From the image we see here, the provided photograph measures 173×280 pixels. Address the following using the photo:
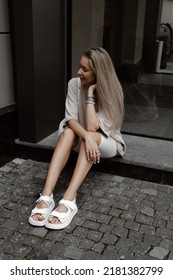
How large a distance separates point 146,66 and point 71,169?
1.57 metres

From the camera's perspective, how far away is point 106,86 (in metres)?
3.10

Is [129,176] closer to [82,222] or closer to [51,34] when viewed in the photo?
[82,222]

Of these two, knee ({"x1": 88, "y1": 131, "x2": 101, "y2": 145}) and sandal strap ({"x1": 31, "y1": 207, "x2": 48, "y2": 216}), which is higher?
knee ({"x1": 88, "y1": 131, "x2": 101, "y2": 145})

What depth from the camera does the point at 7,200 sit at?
313cm

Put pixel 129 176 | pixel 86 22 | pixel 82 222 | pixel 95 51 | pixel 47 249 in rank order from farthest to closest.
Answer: pixel 86 22 < pixel 129 176 < pixel 95 51 < pixel 82 222 < pixel 47 249

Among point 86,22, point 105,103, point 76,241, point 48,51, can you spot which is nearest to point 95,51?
point 105,103

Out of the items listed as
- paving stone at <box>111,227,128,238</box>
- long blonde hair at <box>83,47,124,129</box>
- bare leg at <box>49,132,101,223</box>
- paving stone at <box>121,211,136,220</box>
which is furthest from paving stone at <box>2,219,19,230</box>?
long blonde hair at <box>83,47,124,129</box>

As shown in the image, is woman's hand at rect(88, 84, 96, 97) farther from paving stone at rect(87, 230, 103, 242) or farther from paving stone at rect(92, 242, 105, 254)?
paving stone at rect(92, 242, 105, 254)

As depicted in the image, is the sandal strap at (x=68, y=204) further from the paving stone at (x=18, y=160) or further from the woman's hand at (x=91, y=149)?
the paving stone at (x=18, y=160)

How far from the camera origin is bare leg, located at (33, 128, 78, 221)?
2912 mm

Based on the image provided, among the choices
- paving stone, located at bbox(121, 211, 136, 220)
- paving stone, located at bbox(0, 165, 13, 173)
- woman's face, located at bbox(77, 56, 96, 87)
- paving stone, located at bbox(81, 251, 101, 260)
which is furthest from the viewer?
paving stone, located at bbox(0, 165, 13, 173)

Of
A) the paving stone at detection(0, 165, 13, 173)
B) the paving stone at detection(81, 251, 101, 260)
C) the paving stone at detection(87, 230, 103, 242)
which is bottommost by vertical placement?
the paving stone at detection(0, 165, 13, 173)

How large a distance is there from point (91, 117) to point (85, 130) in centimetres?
14

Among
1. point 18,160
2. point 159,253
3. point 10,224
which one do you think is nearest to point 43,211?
point 10,224
